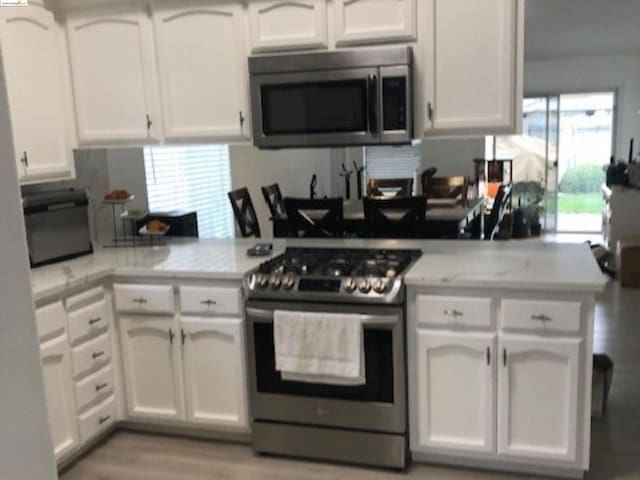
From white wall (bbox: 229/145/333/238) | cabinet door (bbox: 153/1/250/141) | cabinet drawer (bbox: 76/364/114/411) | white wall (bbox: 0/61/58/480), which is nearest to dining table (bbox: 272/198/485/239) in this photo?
white wall (bbox: 229/145/333/238)

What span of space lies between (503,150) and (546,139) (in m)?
0.63

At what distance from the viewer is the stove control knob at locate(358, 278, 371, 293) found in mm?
2648

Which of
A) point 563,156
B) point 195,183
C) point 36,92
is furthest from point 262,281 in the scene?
point 563,156

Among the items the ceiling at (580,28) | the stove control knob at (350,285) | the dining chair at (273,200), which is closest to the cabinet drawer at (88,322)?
the stove control knob at (350,285)

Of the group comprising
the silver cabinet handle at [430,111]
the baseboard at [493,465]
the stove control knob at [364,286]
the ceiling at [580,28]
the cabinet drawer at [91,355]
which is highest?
the ceiling at [580,28]

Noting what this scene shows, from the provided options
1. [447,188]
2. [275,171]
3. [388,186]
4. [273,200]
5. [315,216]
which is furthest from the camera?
[388,186]

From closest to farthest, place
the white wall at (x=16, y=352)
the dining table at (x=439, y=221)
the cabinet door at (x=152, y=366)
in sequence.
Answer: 1. the white wall at (x=16, y=352)
2. the cabinet door at (x=152, y=366)
3. the dining table at (x=439, y=221)

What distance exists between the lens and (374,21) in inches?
113

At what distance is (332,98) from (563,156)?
24.0 feet

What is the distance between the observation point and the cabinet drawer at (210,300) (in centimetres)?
290

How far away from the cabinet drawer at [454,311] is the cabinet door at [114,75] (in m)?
1.68

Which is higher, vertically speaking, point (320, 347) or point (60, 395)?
point (320, 347)

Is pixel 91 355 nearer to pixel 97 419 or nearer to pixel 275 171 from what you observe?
pixel 97 419

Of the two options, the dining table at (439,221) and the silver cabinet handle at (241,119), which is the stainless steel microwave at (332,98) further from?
the dining table at (439,221)
